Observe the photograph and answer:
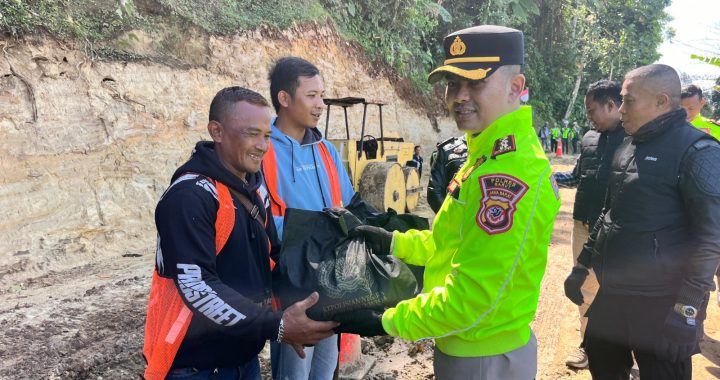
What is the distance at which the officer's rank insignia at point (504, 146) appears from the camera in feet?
5.49

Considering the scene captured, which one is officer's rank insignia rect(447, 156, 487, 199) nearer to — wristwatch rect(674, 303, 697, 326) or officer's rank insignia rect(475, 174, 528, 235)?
officer's rank insignia rect(475, 174, 528, 235)

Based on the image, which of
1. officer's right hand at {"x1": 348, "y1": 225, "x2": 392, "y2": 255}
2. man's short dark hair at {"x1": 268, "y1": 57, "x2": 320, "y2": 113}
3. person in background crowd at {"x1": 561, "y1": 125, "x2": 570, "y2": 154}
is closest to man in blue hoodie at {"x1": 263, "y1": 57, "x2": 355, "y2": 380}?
man's short dark hair at {"x1": 268, "y1": 57, "x2": 320, "y2": 113}

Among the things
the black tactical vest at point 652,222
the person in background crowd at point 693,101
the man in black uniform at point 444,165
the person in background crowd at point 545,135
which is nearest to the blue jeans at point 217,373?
the black tactical vest at point 652,222

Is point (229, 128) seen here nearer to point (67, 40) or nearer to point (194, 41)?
point (67, 40)

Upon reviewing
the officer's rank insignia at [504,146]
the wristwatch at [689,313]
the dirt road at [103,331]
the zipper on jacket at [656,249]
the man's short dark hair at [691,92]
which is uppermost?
the man's short dark hair at [691,92]

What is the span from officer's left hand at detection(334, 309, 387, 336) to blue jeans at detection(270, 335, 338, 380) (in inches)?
29.8

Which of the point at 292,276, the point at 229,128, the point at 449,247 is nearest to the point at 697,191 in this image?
the point at 449,247

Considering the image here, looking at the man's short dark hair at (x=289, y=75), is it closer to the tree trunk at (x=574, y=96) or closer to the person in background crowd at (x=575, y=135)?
the tree trunk at (x=574, y=96)

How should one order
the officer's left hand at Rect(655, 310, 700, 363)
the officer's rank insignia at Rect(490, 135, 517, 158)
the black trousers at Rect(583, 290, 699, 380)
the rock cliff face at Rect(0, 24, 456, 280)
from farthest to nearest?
the rock cliff face at Rect(0, 24, 456, 280)
the black trousers at Rect(583, 290, 699, 380)
the officer's left hand at Rect(655, 310, 700, 363)
the officer's rank insignia at Rect(490, 135, 517, 158)

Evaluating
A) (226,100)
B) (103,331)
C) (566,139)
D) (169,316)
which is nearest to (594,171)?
(226,100)

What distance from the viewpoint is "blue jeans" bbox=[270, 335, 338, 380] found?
2.58 meters

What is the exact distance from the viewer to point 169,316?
1.81 meters

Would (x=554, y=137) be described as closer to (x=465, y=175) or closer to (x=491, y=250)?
(x=465, y=175)

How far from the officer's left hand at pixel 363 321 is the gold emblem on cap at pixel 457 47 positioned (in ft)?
3.33
